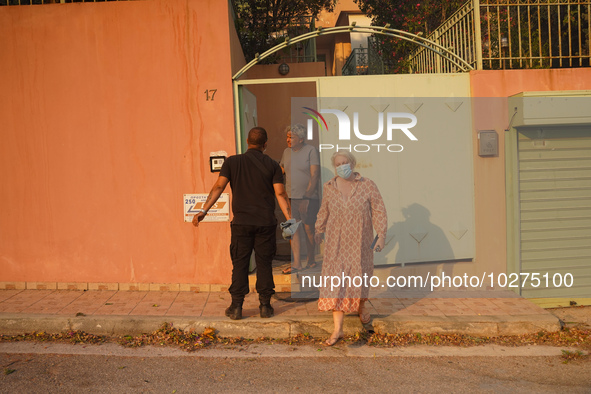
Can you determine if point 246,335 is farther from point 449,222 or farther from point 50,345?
point 449,222

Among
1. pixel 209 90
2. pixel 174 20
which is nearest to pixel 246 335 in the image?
pixel 209 90

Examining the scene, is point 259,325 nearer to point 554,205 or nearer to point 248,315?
point 248,315

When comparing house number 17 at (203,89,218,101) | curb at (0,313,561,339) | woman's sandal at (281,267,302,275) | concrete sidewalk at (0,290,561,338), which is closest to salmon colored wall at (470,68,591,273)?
concrete sidewalk at (0,290,561,338)

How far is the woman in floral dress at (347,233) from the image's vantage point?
550 centimetres

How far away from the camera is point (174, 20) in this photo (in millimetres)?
7062

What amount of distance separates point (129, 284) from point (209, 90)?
2600 mm

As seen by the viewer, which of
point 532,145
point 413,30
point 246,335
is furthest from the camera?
point 413,30

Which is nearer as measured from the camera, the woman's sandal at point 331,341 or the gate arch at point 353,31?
the woman's sandal at point 331,341

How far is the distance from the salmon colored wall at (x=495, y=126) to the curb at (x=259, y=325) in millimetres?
1742

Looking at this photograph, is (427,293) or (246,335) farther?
(427,293)

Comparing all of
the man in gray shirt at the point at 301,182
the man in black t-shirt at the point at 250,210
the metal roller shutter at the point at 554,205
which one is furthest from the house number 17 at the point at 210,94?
the metal roller shutter at the point at 554,205

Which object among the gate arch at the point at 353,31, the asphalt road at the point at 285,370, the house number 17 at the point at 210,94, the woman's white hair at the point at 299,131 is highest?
the gate arch at the point at 353,31

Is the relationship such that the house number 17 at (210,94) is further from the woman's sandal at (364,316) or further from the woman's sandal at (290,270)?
the woman's sandal at (364,316)

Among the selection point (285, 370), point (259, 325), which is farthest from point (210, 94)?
point (285, 370)
